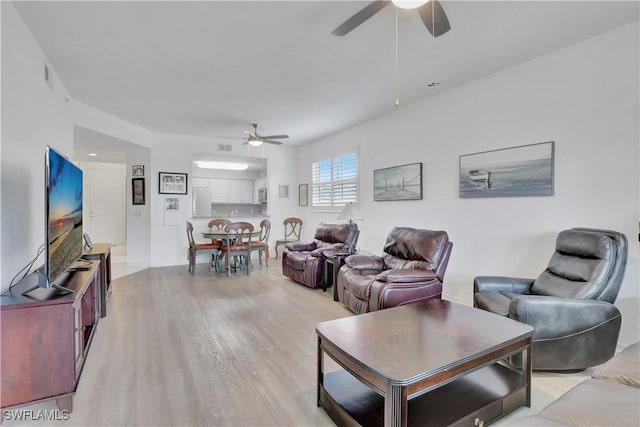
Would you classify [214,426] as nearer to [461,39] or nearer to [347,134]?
[461,39]

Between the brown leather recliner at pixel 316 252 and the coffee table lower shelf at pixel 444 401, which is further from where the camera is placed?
the brown leather recliner at pixel 316 252

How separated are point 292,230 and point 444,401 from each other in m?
6.18

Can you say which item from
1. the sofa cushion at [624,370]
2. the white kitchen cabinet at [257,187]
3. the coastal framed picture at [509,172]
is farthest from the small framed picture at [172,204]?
the sofa cushion at [624,370]

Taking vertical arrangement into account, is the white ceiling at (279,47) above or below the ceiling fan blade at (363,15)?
above

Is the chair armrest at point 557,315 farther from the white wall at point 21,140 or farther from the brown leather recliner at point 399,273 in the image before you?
the white wall at point 21,140

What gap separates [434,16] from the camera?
201 cm

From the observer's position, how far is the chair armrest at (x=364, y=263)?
3857 mm

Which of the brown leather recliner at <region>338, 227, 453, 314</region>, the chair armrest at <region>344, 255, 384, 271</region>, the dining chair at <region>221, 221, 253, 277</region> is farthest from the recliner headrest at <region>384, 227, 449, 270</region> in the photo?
the dining chair at <region>221, 221, 253, 277</region>

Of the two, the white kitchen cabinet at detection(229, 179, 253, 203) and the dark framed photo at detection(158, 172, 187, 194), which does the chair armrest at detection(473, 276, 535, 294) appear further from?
the white kitchen cabinet at detection(229, 179, 253, 203)

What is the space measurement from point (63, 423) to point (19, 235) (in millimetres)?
1578

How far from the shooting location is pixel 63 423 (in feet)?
5.85

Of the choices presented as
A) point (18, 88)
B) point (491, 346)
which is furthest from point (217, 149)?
point (491, 346)

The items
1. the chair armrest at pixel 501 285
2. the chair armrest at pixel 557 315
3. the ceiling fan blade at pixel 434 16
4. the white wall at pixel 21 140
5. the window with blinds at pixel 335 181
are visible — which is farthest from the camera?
the window with blinds at pixel 335 181

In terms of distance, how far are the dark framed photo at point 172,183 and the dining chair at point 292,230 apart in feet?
7.98
